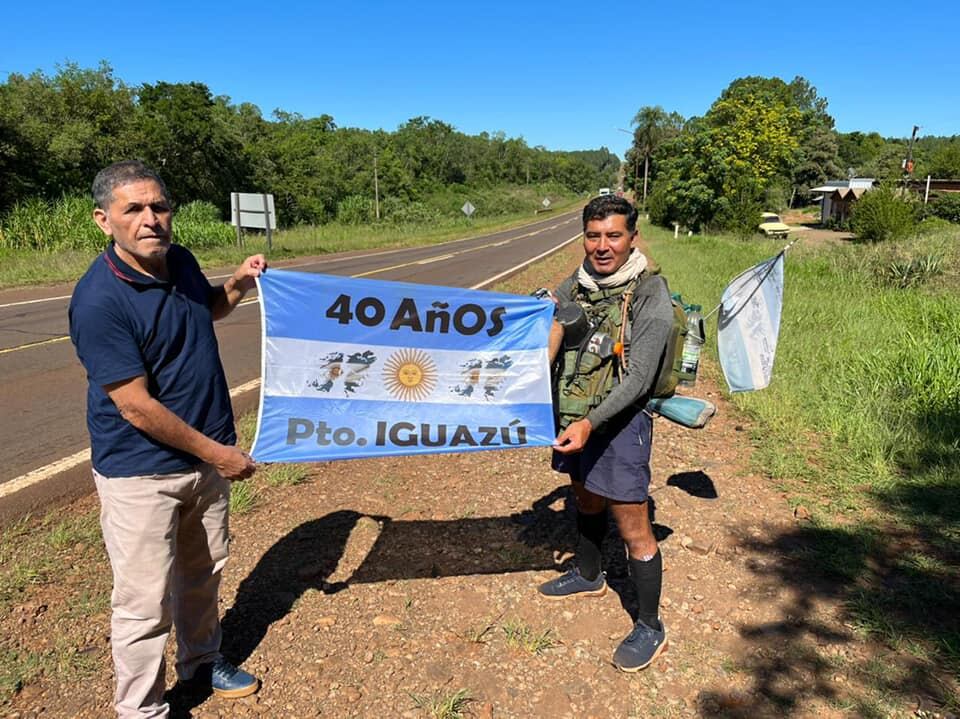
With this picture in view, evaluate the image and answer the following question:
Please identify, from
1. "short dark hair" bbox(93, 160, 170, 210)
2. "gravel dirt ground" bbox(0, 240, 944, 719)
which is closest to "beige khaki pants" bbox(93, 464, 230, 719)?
"gravel dirt ground" bbox(0, 240, 944, 719)

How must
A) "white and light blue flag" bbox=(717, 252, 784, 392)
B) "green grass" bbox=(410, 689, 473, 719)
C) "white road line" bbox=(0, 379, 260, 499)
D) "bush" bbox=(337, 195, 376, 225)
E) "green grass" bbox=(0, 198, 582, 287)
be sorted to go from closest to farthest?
"green grass" bbox=(410, 689, 473, 719) → "white and light blue flag" bbox=(717, 252, 784, 392) → "white road line" bbox=(0, 379, 260, 499) → "green grass" bbox=(0, 198, 582, 287) → "bush" bbox=(337, 195, 376, 225)

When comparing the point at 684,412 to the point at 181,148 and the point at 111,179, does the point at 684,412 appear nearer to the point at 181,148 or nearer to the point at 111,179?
the point at 111,179

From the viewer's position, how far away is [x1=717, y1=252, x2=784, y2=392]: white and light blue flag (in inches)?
152

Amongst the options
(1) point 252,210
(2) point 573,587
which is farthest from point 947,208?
(2) point 573,587

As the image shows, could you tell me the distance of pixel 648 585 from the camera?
274 centimetres

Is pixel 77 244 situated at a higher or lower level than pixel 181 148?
lower

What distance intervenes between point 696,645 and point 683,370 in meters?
1.31

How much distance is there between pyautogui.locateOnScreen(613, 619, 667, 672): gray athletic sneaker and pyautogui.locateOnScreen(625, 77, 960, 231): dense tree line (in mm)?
38238

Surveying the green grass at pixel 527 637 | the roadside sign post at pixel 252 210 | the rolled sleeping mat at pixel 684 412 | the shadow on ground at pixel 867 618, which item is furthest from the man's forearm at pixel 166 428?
the roadside sign post at pixel 252 210

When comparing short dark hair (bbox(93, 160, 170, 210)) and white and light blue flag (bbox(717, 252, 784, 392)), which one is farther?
white and light blue flag (bbox(717, 252, 784, 392))

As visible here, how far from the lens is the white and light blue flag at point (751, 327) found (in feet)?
12.7

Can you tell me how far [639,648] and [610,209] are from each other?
193cm

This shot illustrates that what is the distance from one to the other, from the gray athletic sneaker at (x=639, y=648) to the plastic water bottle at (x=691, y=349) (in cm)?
116

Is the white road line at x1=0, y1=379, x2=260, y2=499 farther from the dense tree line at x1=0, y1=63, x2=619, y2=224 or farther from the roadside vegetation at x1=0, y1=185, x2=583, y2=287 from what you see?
the dense tree line at x1=0, y1=63, x2=619, y2=224
